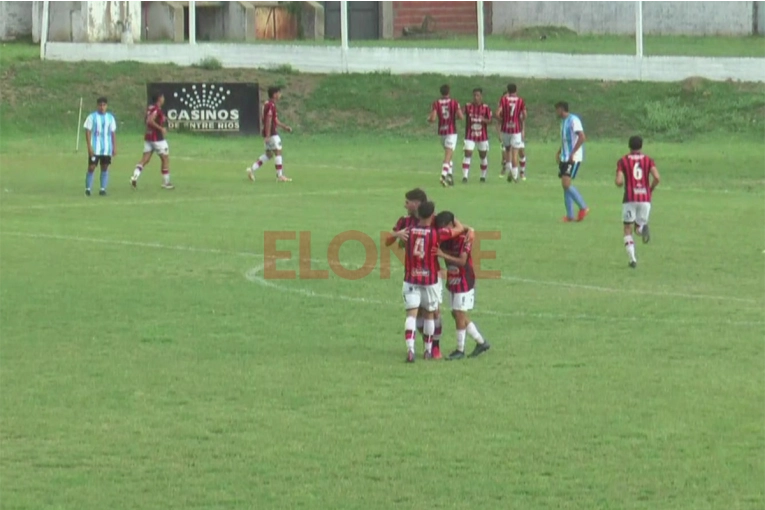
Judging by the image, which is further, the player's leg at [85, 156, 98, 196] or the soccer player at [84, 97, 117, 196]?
the player's leg at [85, 156, 98, 196]

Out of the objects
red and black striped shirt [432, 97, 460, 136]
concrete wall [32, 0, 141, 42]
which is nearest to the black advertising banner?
concrete wall [32, 0, 141, 42]

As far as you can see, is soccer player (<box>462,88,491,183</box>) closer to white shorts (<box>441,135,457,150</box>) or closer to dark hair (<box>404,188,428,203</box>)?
white shorts (<box>441,135,457,150</box>)

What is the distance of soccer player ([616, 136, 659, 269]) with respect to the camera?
73.7 ft

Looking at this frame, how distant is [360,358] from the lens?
1670 cm

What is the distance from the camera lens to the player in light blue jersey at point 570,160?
2767 centimetres

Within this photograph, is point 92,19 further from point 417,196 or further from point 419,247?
point 419,247

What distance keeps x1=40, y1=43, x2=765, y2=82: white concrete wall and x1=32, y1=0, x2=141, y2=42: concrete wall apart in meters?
2.82

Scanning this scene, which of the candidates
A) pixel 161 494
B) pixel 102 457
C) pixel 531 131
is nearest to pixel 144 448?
pixel 102 457

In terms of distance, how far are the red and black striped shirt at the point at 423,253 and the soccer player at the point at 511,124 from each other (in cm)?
1921

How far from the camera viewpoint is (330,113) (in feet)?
159

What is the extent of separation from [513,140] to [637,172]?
12.7 metres

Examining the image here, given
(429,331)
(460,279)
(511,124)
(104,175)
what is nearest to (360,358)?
(429,331)

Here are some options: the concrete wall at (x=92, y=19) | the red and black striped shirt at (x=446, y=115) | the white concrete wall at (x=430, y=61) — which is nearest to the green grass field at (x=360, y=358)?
the red and black striped shirt at (x=446, y=115)

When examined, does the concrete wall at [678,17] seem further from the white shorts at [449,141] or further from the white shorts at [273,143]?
the white shorts at [273,143]
